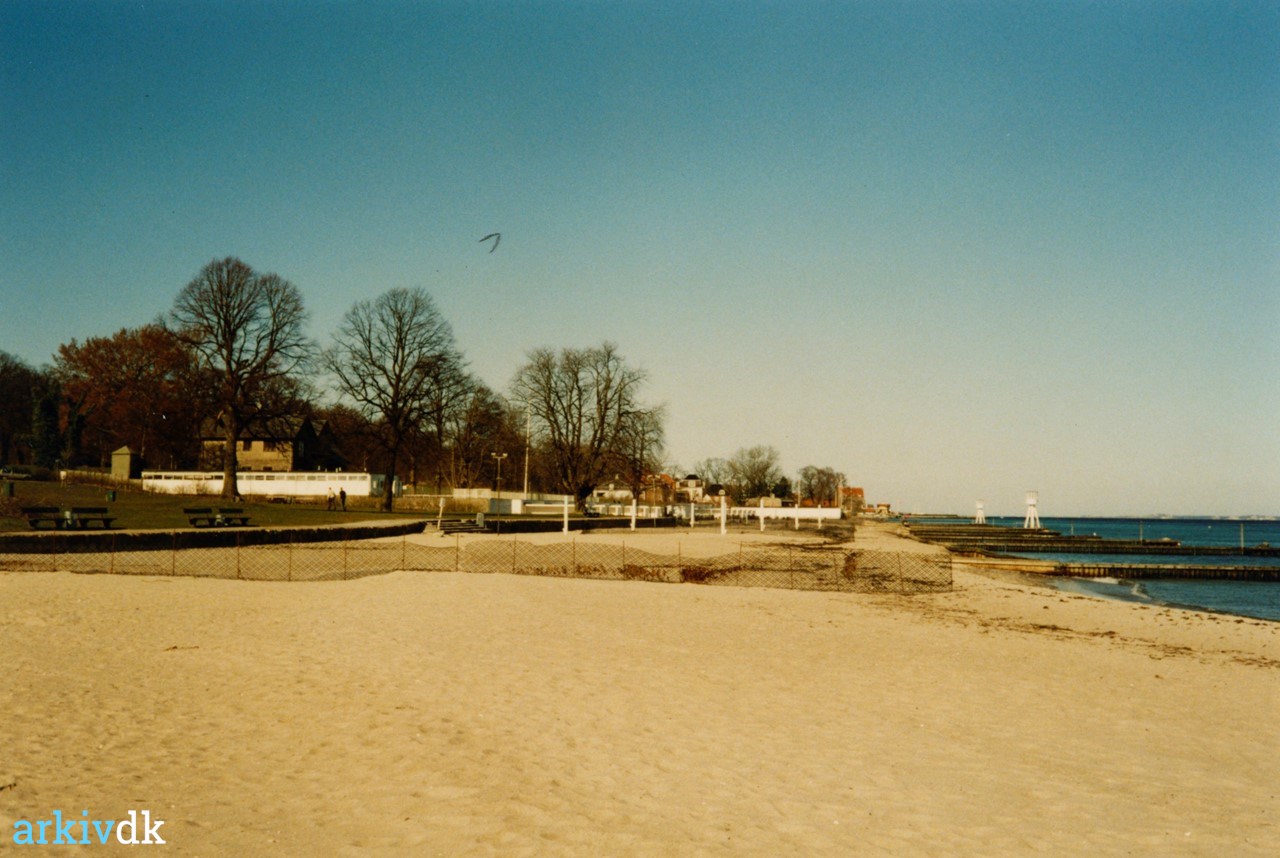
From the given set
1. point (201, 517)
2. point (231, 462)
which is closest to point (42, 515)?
point (201, 517)

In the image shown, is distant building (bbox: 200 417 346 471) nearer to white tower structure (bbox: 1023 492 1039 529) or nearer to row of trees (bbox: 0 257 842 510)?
row of trees (bbox: 0 257 842 510)

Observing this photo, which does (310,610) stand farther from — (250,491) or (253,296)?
(250,491)

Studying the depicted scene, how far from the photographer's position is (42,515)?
30.3m

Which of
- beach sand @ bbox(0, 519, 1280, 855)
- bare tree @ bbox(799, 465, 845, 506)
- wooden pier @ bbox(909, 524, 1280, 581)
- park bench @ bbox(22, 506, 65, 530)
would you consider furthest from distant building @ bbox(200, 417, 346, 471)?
bare tree @ bbox(799, 465, 845, 506)

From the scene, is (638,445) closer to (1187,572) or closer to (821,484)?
(1187,572)

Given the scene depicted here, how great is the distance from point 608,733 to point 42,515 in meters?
29.9

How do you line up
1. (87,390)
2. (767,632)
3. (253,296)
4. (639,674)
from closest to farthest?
(639,674) < (767,632) < (253,296) < (87,390)

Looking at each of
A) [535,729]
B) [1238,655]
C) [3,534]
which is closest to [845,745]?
[535,729]

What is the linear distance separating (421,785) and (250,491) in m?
A: 57.8

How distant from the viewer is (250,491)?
194ft

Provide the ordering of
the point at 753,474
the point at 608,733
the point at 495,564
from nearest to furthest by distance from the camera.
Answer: the point at 608,733, the point at 495,564, the point at 753,474
